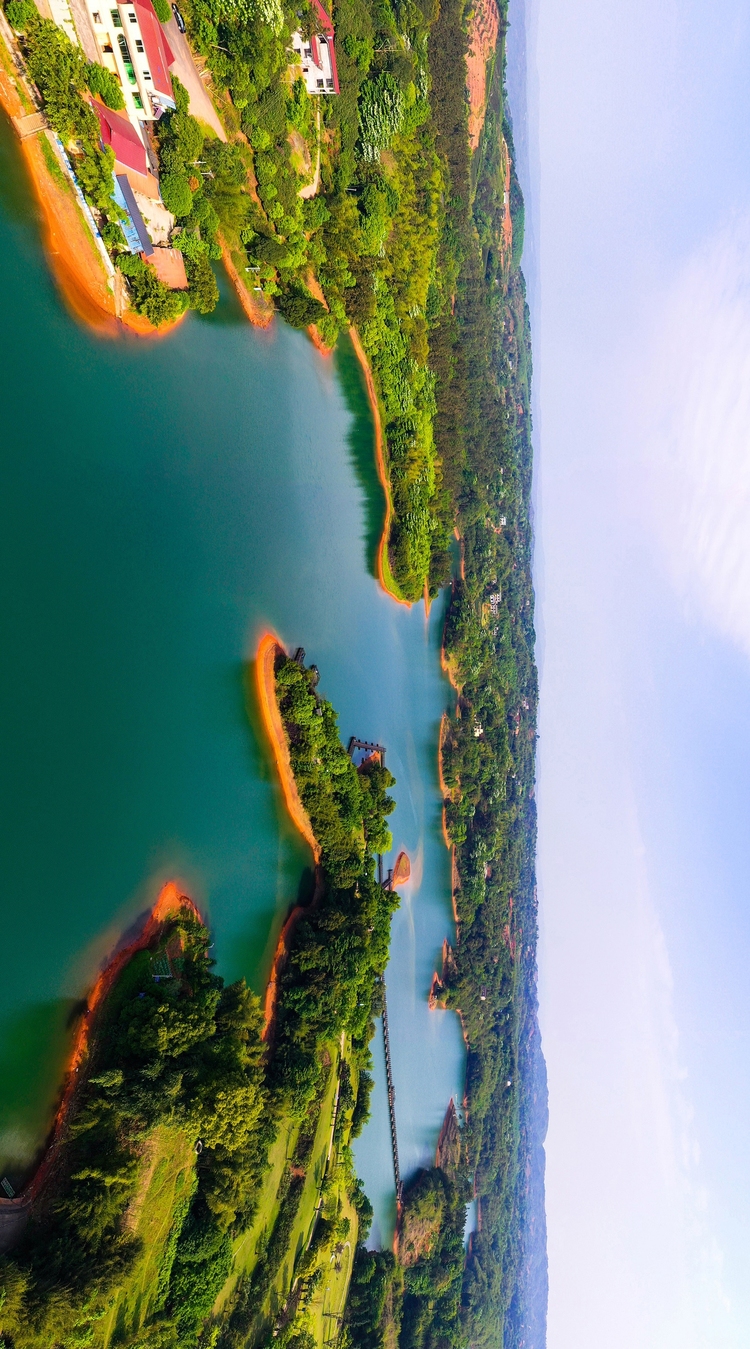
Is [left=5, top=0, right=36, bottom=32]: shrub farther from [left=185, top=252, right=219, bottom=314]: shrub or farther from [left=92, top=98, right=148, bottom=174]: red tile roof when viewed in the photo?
→ [left=185, top=252, right=219, bottom=314]: shrub

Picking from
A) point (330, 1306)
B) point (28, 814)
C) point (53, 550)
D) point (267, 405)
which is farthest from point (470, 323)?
point (330, 1306)

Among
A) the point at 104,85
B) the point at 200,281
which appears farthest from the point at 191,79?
the point at 200,281

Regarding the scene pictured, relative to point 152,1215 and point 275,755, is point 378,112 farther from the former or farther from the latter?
point 152,1215

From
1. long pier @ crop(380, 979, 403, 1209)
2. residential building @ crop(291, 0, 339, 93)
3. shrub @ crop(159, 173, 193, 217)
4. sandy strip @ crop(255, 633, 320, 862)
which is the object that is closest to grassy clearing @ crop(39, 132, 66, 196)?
shrub @ crop(159, 173, 193, 217)

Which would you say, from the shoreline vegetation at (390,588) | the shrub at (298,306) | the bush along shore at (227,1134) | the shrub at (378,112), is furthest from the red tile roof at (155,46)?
the bush along shore at (227,1134)

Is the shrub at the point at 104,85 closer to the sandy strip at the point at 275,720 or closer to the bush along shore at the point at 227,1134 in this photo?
the sandy strip at the point at 275,720

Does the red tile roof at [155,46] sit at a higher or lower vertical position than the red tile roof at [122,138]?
higher
